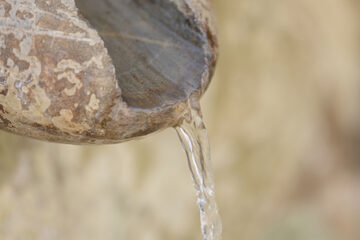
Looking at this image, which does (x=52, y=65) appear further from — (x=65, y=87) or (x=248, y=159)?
(x=248, y=159)

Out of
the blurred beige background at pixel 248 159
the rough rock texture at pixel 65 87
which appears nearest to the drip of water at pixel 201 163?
the rough rock texture at pixel 65 87

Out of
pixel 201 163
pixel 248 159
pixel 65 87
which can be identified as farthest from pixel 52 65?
pixel 248 159

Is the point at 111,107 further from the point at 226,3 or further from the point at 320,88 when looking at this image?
the point at 320,88

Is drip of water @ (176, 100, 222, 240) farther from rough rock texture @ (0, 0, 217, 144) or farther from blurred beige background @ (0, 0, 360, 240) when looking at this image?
blurred beige background @ (0, 0, 360, 240)

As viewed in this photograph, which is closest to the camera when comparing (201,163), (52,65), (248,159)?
(52,65)

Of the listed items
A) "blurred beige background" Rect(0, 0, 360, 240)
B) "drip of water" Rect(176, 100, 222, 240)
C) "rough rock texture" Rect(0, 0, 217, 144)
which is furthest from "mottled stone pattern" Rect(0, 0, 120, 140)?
"blurred beige background" Rect(0, 0, 360, 240)
